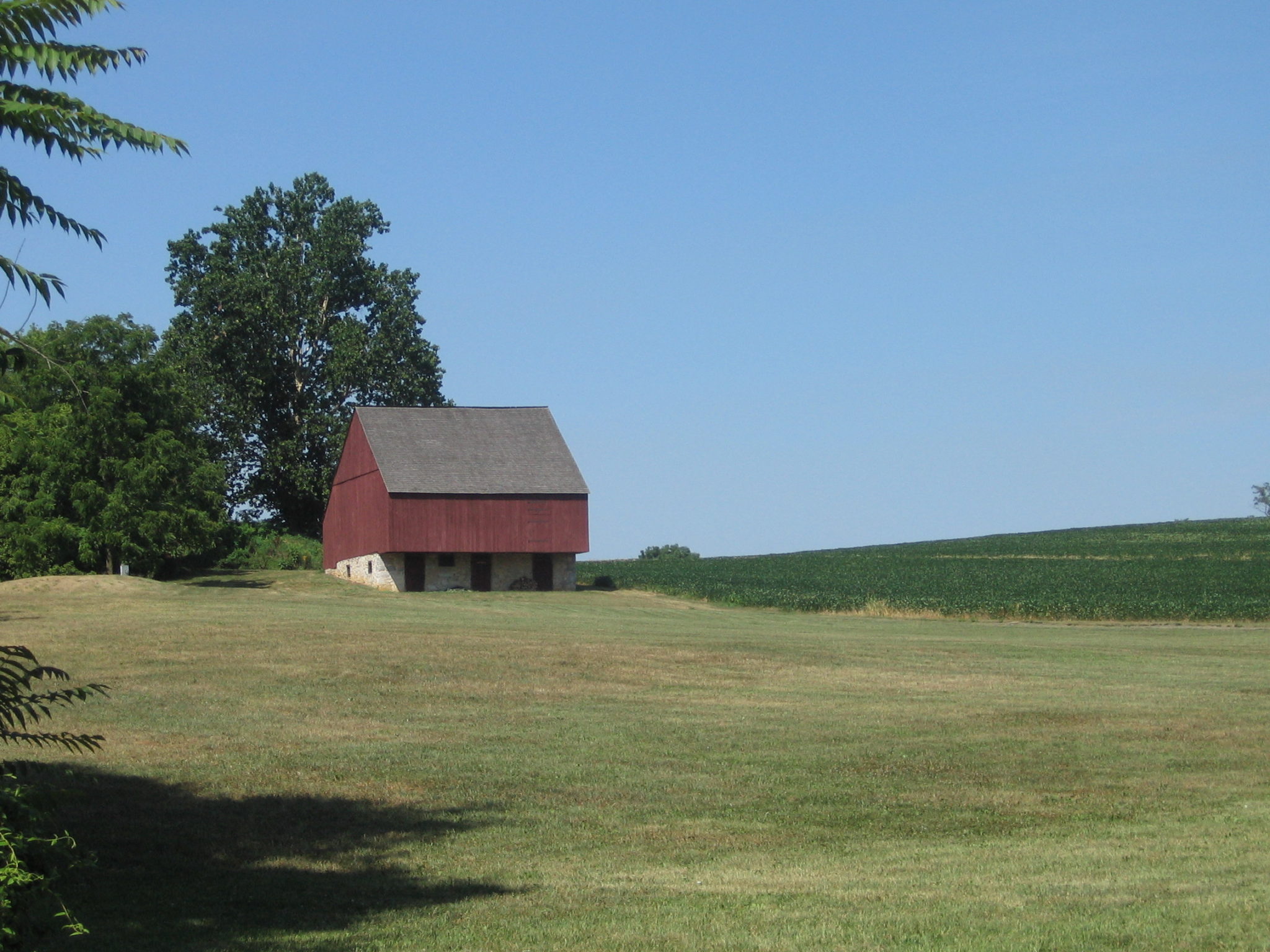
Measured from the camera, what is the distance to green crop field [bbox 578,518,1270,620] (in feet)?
165

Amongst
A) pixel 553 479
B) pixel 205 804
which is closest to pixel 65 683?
pixel 205 804

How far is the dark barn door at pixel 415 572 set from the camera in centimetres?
6256

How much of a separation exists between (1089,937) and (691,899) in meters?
3.01

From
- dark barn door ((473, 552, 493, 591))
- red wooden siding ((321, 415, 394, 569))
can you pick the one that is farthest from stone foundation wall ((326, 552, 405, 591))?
dark barn door ((473, 552, 493, 591))

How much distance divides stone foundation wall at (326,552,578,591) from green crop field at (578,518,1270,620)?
4.04 meters

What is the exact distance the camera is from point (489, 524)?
61.9 m

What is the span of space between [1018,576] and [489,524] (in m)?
25.1

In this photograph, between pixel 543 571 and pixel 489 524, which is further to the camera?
pixel 543 571

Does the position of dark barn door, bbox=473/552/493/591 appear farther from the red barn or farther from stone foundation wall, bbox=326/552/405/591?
stone foundation wall, bbox=326/552/405/591

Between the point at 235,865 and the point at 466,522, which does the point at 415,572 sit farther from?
the point at 235,865

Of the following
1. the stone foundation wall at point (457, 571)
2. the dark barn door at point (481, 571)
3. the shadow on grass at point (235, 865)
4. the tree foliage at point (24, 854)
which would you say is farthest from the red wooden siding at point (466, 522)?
the tree foliage at point (24, 854)

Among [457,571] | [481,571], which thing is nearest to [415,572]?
[457,571]

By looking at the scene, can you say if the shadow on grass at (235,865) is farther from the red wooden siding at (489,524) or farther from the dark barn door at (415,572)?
the dark barn door at (415,572)

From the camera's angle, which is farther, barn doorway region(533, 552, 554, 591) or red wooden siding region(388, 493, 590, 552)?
barn doorway region(533, 552, 554, 591)
